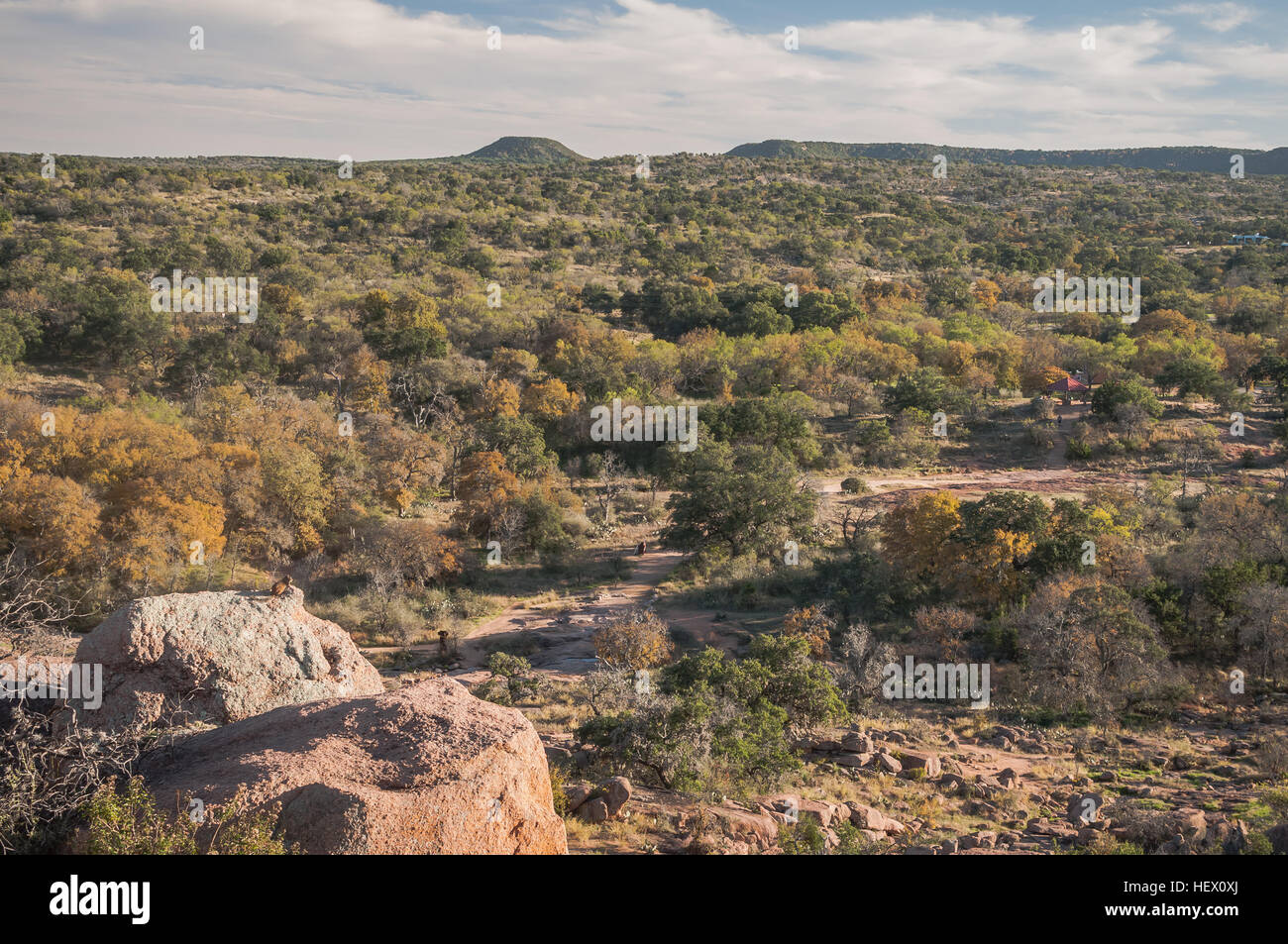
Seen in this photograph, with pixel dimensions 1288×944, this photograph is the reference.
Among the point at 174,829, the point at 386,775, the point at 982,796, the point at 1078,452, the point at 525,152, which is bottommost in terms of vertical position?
the point at 982,796

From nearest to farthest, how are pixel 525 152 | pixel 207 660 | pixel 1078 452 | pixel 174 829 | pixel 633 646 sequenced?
pixel 174 829, pixel 207 660, pixel 633 646, pixel 1078 452, pixel 525 152

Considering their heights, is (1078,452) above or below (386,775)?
above

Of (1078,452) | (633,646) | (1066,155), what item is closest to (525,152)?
(1066,155)

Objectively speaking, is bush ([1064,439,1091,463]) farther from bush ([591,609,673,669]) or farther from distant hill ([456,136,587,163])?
distant hill ([456,136,587,163])

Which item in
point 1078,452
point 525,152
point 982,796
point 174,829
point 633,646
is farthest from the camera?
point 525,152

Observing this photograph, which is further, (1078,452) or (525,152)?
(525,152)

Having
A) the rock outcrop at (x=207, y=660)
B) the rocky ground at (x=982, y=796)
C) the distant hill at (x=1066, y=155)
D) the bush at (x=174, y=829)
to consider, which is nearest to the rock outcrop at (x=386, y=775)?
the bush at (x=174, y=829)

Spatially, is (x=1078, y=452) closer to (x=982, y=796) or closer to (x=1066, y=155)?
(x=982, y=796)

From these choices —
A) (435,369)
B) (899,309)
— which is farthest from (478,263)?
(899,309)
